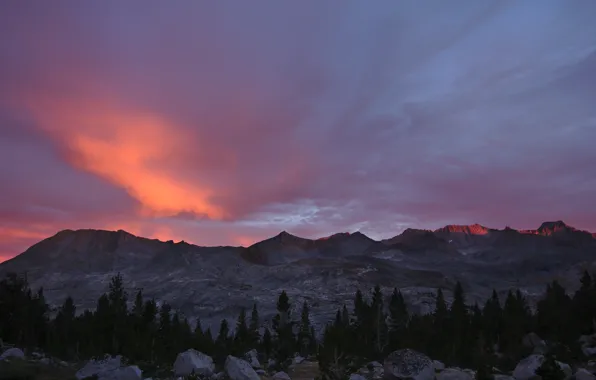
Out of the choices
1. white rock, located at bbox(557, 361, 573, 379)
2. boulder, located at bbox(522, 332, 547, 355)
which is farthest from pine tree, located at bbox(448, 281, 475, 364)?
white rock, located at bbox(557, 361, 573, 379)

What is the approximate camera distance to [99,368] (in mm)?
44062

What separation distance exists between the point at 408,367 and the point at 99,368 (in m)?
25.7

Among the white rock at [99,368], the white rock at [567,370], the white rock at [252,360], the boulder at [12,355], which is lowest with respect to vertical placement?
the white rock at [567,370]

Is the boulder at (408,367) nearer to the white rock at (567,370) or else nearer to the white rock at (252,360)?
the white rock at (567,370)

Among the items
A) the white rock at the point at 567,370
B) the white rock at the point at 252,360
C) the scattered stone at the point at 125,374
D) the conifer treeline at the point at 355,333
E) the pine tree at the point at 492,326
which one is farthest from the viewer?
the pine tree at the point at 492,326

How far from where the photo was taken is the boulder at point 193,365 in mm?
43750

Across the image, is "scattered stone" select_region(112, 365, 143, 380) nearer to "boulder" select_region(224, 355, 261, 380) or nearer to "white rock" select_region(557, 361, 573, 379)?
"boulder" select_region(224, 355, 261, 380)

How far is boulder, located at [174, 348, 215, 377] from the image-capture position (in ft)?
144

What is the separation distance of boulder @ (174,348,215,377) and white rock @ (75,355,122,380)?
5.41 m

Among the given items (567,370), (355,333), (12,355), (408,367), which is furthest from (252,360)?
(567,370)

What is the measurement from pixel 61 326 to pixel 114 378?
5313 centimetres

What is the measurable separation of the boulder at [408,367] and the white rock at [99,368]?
911 inches

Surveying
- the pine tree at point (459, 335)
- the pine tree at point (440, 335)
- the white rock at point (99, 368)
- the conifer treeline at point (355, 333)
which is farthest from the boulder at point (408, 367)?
the pine tree at point (440, 335)

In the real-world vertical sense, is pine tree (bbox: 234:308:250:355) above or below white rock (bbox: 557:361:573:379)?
above
